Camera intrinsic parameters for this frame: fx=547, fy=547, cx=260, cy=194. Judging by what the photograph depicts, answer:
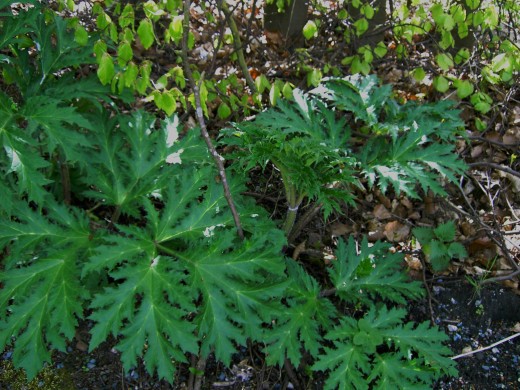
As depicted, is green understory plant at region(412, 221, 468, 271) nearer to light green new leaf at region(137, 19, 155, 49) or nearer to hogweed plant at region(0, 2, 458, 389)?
hogweed plant at region(0, 2, 458, 389)

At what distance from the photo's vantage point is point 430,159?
8.19ft

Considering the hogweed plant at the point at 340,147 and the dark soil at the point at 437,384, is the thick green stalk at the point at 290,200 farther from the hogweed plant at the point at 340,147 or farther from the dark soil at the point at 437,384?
the dark soil at the point at 437,384

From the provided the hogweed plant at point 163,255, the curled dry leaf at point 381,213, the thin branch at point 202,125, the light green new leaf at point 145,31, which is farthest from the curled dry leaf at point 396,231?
the light green new leaf at point 145,31

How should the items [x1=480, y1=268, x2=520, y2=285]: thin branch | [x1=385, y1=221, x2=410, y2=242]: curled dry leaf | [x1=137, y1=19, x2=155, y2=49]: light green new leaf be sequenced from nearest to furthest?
1. [x1=137, y1=19, x2=155, y2=49]: light green new leaf
2. [x1=480, y1=268, x2=520, y2=285]: thin branch
3. [x1=385, y1=221, x2=410, y2=242]: curled dry leaf

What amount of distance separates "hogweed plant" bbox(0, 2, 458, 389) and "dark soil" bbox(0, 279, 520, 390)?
0.24 m

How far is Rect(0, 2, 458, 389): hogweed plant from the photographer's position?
2.08 meters

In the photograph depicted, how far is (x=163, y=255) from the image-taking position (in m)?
2.37

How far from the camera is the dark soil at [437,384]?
2.60m

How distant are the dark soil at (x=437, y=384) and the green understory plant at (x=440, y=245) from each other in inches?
7.8

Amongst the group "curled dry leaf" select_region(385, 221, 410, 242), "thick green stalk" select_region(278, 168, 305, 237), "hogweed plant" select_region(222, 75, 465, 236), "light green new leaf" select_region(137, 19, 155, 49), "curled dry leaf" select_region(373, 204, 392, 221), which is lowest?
"curled dry leaf" select_region(385, 221, 410, 242)

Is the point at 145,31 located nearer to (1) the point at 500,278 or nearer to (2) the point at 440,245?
(2) the point at 440,245

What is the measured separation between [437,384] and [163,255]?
1.46m

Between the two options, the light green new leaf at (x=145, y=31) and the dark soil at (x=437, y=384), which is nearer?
the light green new leaf at (x=145, y=31)

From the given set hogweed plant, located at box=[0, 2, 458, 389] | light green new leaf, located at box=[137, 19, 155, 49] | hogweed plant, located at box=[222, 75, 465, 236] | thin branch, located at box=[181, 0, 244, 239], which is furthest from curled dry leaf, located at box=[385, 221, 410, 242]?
light green new leaf, located at box=[137, 19, 155, 49]
